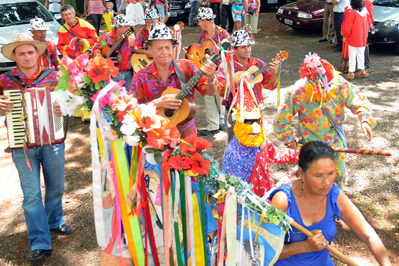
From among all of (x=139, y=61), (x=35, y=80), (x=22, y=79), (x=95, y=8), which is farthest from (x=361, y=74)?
(x=95, y=8)

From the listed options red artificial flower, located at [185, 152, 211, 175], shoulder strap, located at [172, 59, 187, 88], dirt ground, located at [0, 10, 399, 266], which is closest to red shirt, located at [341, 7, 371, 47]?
dirt ground, located at [0, 10, 399, 266]

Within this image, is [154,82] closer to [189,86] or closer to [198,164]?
[189,86]

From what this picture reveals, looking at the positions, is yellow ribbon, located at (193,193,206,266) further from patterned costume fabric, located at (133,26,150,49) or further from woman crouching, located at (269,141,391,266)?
patterned costume fabric, located at (133,26,150,49)

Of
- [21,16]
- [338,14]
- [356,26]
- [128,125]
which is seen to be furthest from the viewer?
[338,14]

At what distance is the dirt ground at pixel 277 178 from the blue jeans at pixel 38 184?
11.9 inches

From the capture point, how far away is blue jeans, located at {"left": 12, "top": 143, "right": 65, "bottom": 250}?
412 cm

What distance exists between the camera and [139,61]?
693 cm

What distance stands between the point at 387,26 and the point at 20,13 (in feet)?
31.8

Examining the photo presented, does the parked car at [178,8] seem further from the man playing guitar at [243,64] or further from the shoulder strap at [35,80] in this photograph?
the shoulder strap at [35,80]

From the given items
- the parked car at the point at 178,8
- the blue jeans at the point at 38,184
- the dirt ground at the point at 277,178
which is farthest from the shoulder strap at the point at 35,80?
the parked car at the point at 178,8

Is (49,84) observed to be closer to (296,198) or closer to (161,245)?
(161,245)

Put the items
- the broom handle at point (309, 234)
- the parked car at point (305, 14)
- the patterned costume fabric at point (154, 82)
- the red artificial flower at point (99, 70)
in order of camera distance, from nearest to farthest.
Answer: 1. the broom handle at point (309, 234)
2. the red artificial flower at point (99, 70)
3. the patterned costume fabric at point (154, 82)
4. the parked car at point (305, 14)

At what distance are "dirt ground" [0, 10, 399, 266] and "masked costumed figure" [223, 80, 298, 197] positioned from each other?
1.04 metres

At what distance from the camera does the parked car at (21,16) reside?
411 inches
